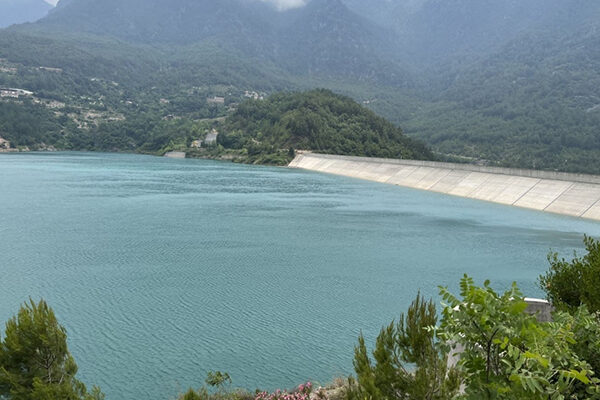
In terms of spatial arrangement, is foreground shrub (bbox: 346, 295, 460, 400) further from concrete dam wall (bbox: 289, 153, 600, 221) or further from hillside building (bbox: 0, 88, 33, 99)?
hillside building (bbox: 0, 88, 33, 99)

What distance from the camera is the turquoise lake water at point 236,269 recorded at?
15594 mm

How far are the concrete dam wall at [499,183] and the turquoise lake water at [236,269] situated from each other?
2.58 metres

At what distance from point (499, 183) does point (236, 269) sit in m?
42.6

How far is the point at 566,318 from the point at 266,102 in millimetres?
153560

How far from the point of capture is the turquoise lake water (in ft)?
51.2

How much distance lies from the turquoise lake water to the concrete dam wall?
8.48 ft

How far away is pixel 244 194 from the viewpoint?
192 feet

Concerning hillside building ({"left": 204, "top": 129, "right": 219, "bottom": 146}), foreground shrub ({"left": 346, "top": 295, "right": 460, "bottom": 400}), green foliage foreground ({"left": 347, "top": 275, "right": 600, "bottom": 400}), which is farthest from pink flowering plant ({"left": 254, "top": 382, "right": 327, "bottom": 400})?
hillside building ({"left": 204, "top": 129, "right": 219, "bottom": 146})

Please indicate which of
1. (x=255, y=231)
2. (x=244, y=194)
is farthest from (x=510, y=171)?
(x=255, y=231)

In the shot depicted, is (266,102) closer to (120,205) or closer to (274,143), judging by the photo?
(274,143)

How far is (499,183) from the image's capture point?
59.9 meters

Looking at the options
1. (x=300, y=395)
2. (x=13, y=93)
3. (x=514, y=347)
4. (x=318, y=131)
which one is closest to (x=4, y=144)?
(x=13, y=93)

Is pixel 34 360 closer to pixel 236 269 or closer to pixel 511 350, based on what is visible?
pixel 511 350

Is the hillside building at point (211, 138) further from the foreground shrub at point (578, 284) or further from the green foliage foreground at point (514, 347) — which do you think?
the green foliage foreground at point (514, 347)
